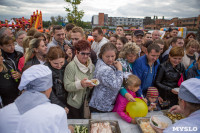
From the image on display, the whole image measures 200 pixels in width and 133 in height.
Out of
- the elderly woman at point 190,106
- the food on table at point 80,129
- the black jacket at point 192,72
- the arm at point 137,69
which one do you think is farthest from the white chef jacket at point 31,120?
the black jacket at point 192,72

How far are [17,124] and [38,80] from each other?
1.40ft

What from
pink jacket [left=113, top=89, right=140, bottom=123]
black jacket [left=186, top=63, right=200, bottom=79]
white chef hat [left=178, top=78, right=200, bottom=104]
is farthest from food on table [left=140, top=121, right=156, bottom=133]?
black jacket [left=186, top=63, right=200, bottom=79]

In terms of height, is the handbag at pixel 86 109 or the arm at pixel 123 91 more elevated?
the arm at pixel 123 91

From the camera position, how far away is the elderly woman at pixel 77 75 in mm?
2492

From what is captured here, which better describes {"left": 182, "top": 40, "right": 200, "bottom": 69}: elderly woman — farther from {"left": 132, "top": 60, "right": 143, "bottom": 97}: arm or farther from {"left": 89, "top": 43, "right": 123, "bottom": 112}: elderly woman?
{"left": 89, "top": 43, "right": 123, "bottom": 112}: elderly woman

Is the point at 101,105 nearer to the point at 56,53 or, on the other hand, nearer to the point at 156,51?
the point at 56,53

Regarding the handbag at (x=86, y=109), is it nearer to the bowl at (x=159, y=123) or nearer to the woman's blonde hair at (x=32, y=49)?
the bowl at (x=159, y=123)

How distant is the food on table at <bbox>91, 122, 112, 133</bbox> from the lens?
6.81 feet

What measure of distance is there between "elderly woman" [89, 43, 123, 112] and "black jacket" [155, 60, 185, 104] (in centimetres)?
132

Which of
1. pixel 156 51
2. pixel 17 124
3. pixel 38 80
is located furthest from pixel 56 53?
pixel 156 51

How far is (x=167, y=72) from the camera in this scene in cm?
318

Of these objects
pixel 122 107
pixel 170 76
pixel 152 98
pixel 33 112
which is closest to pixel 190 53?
pixel 170 76

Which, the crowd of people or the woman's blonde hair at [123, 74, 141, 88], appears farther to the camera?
the woman's blonde hair at [123, 74, 141, 88]

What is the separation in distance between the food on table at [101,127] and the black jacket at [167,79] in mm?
1750
